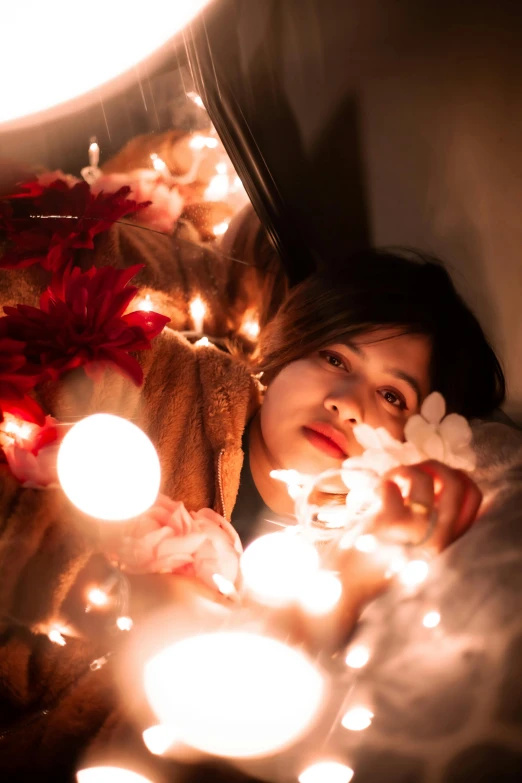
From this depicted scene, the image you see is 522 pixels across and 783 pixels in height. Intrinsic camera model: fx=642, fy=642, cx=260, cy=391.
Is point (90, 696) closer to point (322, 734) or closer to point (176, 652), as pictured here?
point (176, 652)

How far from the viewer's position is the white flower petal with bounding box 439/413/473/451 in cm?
67

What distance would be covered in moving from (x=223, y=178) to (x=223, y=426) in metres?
0.41

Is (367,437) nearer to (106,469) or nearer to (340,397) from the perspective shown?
(340,397)

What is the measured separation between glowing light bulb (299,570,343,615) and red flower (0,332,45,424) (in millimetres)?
320

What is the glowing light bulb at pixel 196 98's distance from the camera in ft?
3.05

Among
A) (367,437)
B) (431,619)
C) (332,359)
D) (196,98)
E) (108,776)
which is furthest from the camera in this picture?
(196,98)

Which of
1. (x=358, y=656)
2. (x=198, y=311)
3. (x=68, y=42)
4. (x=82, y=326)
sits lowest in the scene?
(x=358, y=656)

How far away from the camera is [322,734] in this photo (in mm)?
504

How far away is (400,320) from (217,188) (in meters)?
0.38

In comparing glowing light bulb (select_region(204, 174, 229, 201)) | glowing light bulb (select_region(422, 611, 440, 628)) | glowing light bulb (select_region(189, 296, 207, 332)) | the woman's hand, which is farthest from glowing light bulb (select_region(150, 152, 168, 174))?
glowing light bulb (select_region(422, 611, 440, 628))

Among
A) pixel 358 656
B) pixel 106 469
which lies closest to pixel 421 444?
pixel 358 656

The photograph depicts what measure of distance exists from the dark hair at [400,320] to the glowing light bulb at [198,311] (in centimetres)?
10

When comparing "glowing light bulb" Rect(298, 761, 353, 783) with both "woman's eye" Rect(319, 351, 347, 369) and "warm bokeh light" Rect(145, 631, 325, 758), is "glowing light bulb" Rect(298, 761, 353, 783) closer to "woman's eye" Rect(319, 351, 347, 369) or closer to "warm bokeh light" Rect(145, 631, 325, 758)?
"warm bokeh light" Rect(145, 631, 325, 758)

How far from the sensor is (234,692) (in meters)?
0.50
